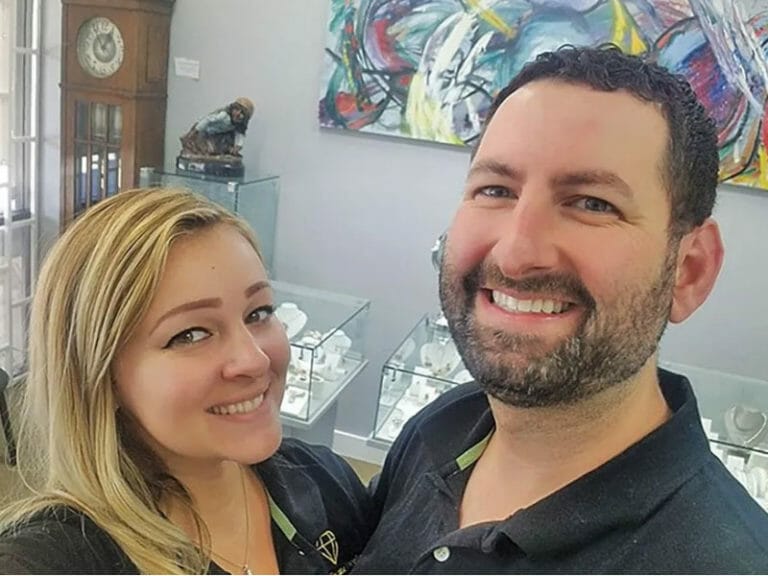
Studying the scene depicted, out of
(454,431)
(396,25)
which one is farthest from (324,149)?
(454,431)

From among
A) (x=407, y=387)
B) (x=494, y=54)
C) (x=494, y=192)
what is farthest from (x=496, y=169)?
(x=494, y=54)

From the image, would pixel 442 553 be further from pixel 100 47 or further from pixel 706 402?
pixel 100 47

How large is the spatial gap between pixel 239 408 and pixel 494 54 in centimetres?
223

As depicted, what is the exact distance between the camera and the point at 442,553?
3.18 ft

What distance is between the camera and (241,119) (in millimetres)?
3133

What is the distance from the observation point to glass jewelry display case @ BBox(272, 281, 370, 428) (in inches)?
92.7

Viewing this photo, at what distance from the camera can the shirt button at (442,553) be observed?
3.16ft

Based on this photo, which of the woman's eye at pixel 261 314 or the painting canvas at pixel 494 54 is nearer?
the woman's eye at pixel 261 314

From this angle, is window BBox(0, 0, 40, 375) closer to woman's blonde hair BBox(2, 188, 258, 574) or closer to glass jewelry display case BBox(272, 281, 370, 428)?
glass jewelry display case BBox(272, 281, 370, 428)

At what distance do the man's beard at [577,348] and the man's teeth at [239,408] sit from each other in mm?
326

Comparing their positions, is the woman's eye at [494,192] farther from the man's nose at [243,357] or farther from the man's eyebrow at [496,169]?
the man's nose at [243,357]

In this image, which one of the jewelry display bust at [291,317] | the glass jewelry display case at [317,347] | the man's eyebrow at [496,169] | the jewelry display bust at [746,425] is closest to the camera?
the man's eyebrow at [496,169]

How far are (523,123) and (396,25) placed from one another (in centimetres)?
227

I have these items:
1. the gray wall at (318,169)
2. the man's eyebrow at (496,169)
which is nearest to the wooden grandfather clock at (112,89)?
the gray wall at (318,169)
